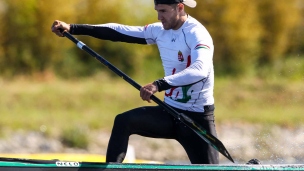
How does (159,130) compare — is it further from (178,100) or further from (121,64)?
(121,64)

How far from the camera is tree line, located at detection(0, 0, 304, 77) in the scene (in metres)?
20.5

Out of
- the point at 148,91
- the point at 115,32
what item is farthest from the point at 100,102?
the point at 148,91

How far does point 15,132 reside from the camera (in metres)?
15.7

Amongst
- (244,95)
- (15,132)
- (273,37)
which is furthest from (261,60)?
(15,132)

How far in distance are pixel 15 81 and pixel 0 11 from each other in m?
2.37

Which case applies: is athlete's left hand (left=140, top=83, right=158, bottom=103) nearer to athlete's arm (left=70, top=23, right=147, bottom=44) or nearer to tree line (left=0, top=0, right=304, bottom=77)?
athlete's arm (left=70, top=23, right=147, bottom=44)

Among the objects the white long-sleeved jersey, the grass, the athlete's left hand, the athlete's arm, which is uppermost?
the grass

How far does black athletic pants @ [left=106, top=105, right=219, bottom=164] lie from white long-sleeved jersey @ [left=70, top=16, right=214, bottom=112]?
4.0 inches

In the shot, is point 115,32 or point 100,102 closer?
point 115,32

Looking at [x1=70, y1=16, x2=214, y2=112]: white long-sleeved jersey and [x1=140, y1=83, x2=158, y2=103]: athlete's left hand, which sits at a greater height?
[x1=70, y1=16, x2=214, y2=112]: white long-sleeved jersey

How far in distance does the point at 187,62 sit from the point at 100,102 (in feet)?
38.9

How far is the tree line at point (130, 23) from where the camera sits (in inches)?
808

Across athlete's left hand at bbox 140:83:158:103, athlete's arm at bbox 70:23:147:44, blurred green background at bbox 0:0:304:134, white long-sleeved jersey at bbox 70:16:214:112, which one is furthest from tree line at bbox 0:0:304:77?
athlete's left hand at bbox 140:83:158:103

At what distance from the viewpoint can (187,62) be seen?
5855mm
